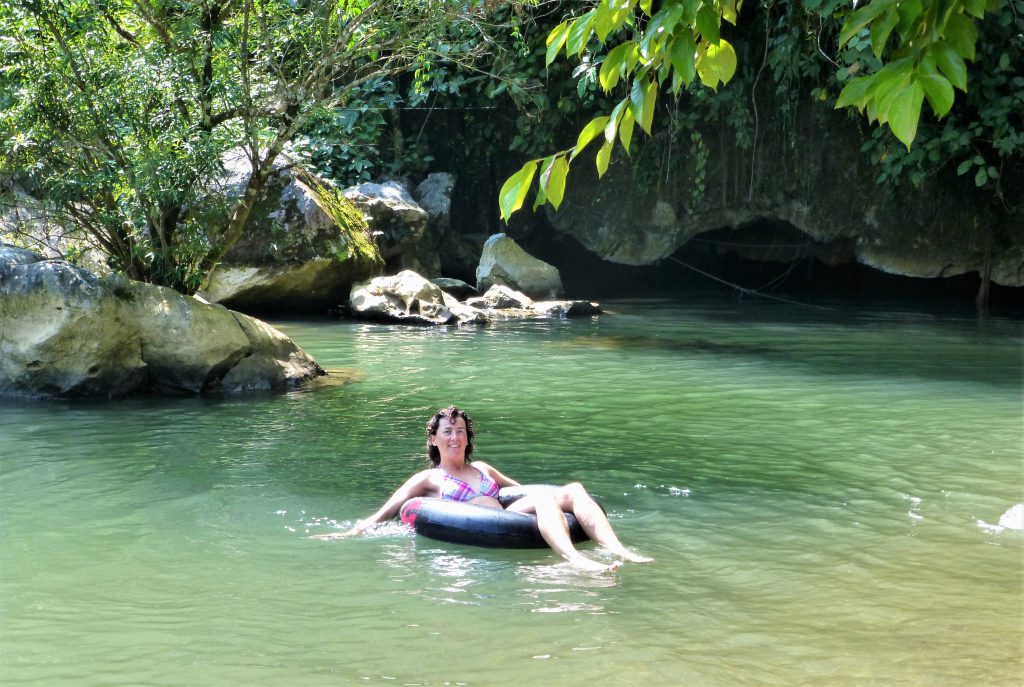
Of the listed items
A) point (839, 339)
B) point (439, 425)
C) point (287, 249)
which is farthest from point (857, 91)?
point (287, 249)

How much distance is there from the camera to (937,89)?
1793 millimetres

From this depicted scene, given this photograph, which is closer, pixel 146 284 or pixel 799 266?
pixel 146 284

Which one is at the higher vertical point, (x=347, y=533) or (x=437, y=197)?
(x=437, y=197)

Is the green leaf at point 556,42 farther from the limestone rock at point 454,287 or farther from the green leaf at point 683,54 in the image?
the limestone rock at point 454,287

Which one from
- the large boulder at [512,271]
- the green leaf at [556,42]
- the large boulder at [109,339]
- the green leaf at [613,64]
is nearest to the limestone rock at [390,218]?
the large boulder at [512,271]

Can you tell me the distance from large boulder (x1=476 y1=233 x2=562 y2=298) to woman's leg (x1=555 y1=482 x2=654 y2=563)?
11.8 metres

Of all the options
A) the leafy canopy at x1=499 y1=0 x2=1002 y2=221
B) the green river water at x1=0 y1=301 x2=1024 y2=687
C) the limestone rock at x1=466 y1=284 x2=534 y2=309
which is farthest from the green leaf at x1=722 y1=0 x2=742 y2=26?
the limestone rock at x1=466 y1=284 x2=534 y2=309

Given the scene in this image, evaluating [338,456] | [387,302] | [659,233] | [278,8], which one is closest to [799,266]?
[659,233]

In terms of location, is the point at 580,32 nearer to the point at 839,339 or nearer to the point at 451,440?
the point at 451,440

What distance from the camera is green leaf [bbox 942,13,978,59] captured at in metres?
1.93

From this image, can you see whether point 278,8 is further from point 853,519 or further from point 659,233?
point 659,233

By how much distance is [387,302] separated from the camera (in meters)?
15.0

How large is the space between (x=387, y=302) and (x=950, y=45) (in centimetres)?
1331

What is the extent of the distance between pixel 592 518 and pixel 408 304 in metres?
9.89
